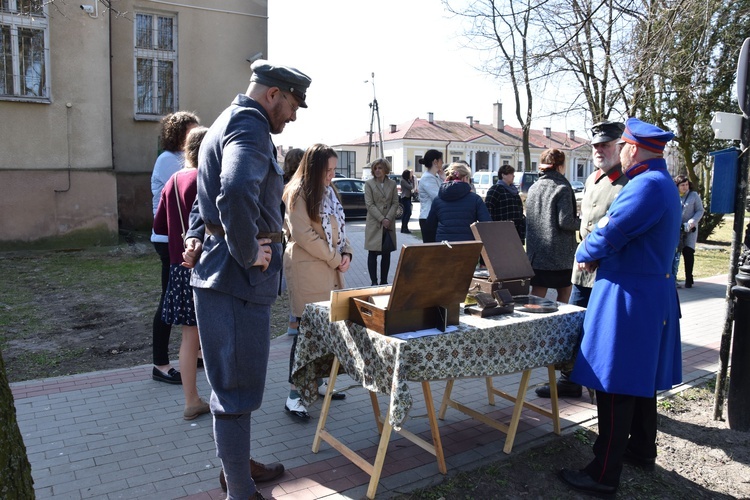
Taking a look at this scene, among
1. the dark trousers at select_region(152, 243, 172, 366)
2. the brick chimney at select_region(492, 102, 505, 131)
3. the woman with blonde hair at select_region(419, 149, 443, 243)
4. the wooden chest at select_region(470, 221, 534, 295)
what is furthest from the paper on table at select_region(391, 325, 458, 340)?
the brick chimney at select_region(492, 102, 505, 131)

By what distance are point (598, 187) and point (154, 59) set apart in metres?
11.6

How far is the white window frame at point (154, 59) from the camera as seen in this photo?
13.2 metres

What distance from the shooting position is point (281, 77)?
2.79m

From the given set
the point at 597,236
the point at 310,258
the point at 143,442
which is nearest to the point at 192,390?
the point at 143,442

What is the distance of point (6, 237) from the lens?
11414 mm

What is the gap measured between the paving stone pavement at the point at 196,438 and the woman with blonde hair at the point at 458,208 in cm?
162

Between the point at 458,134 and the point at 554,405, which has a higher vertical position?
the point at 458,134

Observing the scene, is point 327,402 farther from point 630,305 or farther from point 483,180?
point 483,180

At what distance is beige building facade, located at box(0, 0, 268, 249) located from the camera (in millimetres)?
11484

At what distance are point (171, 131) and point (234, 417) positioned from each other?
8.44ft

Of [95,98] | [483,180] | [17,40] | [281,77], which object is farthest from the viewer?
[483,180]

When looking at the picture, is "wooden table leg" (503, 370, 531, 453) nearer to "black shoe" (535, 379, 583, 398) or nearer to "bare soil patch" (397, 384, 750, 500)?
"bare soil patch" (397, 384, 750, 500)

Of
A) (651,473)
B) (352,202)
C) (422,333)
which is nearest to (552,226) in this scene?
(651,473)

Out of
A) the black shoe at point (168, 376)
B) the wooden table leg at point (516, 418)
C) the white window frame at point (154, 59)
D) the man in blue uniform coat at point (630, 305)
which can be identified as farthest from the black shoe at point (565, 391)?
the white window frame at point (154, 59)
